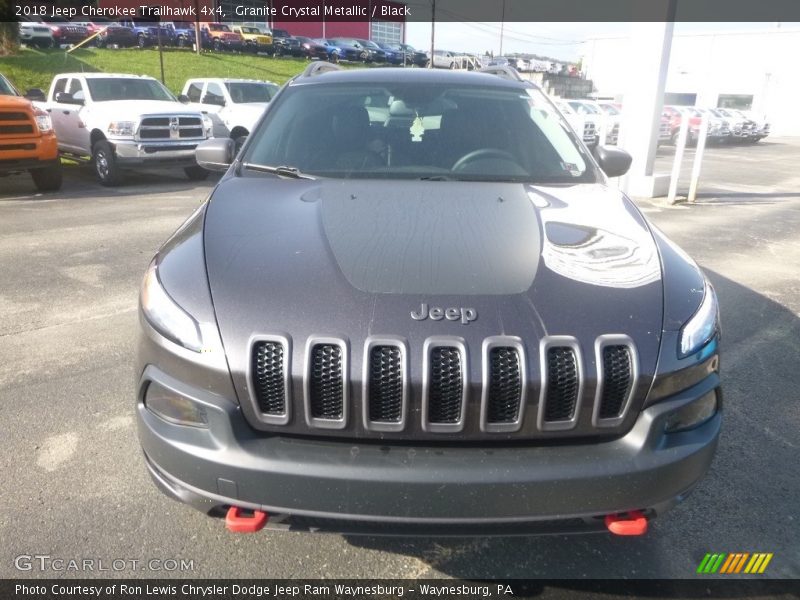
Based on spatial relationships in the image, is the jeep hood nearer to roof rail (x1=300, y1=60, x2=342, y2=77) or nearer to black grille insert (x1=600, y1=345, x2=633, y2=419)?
black grille insert (x1=600, y1=345, x2=633, y2=419)

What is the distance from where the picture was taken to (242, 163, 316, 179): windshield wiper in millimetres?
3176

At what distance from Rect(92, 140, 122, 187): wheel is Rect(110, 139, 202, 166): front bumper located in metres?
0.12

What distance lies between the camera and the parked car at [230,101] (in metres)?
14.3

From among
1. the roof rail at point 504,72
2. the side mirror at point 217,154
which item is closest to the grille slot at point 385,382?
the side mirror at point 217,154

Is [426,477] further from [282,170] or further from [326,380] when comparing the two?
[282,170]

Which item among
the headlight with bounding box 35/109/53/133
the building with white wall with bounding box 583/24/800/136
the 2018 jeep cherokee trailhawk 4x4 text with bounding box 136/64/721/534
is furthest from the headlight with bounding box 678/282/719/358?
the building with white wall with bounding box 583/24/800/136

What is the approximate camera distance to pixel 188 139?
1198 centimetres

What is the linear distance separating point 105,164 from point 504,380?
11273mm

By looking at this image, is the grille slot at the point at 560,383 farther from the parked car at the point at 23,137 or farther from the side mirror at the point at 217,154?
the parked car at the point at 23,137

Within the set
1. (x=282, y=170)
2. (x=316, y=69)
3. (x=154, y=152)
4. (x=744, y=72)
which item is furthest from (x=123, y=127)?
(x=744, y=72)

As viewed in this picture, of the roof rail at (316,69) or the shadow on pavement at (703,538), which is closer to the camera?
the shadow on pavement at (703,538)

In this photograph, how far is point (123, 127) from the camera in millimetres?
11188

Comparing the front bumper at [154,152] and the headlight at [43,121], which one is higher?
the headlight at [43,121]

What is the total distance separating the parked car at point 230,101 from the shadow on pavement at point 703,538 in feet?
41.1
